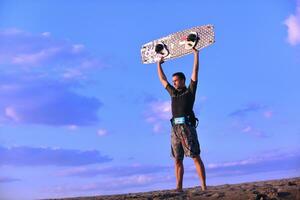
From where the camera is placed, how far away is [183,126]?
35.9ft

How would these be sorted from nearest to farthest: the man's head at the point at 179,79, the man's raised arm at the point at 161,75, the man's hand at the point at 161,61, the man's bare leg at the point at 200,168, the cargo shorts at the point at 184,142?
the man's bare leg at the point at 200,168 → the cargo shorts at the point at 184,142 → the man's head at the point at 179,79 → the man's raised arm at the point at 161,75 → the man's hand at the point at 161,61

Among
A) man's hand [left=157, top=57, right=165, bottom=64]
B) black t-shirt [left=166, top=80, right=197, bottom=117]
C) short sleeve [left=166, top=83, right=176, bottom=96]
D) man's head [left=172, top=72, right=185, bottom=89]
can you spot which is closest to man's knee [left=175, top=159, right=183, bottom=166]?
black t-shirt [left=166, top=80, right=197, bottom=117]

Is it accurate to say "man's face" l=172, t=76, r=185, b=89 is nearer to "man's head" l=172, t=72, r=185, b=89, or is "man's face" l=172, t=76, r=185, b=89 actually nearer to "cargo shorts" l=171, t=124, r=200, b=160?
"man's head" l=172, t=72, r=185, b=89

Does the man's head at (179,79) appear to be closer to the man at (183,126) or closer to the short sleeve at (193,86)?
the man at (183,126)

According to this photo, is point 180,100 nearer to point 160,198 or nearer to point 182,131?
point 182,131

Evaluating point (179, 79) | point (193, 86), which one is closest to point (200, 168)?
point (193, 86)

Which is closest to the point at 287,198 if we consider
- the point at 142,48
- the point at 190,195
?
the point at 190,195

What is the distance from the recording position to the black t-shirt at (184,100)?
432 inches

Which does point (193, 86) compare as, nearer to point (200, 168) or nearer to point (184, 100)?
point (184, 100)

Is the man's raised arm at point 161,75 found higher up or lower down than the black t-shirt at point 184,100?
higher up

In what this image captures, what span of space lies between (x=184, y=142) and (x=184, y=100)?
96 centimetres

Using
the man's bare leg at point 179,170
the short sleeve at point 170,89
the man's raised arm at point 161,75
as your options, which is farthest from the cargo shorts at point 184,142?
the man's raised arm at point 161,75

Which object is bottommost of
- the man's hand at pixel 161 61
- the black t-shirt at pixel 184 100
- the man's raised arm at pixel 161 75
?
the black t-shirt at pixel 184 100

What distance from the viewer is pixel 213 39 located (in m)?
12.1
